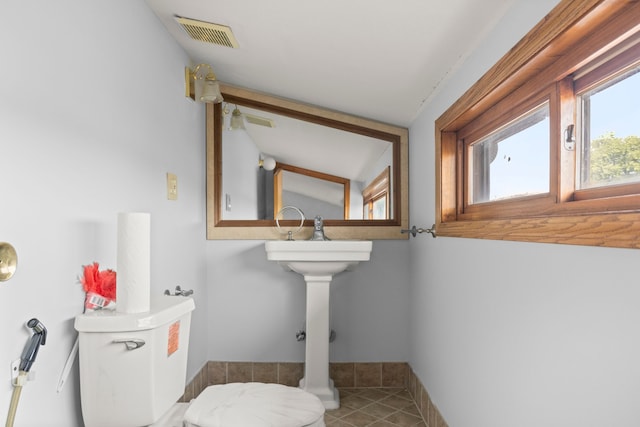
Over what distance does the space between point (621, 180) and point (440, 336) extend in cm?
131

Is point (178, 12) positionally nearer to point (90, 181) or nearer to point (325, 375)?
point (90, 181)

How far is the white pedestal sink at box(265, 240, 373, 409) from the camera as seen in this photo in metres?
2.41

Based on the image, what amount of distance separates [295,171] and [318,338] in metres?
1.09

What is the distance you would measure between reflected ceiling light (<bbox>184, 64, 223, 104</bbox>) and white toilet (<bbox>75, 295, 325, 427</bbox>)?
128 cm

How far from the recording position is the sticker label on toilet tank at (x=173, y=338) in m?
1.44

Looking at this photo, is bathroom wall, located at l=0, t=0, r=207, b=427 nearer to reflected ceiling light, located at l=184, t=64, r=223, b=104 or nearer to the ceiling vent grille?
reflected ceiling light, located at l=184, t=64, r=223, b=104

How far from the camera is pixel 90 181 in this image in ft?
Result: 4.89

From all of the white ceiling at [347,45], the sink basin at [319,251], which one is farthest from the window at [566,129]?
the sink basin at [319,251]

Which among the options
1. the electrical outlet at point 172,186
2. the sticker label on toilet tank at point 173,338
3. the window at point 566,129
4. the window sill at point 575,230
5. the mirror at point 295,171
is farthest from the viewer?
the mirror at point 295,171

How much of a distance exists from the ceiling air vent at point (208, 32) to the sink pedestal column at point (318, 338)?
1.35 metres

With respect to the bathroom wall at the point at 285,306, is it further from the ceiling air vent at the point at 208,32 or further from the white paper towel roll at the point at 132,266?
the white paper towel roll at the point at 132,266

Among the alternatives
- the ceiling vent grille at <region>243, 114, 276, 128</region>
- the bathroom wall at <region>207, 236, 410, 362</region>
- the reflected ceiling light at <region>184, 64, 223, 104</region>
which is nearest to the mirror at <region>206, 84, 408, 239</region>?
the ceiling vent grille at <region>243, 114, 276, 128</region>

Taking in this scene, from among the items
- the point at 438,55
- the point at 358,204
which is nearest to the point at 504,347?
the point at 438,55

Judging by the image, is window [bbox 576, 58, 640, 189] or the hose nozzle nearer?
window [bbox 576, 58, 640, 189]
